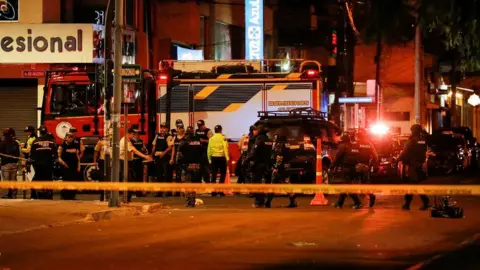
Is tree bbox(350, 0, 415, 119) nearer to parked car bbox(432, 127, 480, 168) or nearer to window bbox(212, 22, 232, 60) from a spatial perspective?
parked car bbox(432, 127, 480, 168)

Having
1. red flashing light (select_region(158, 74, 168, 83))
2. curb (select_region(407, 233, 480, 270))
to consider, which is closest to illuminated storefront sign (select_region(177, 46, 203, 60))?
red flashing light (select_region(158, 74, 168, 83))

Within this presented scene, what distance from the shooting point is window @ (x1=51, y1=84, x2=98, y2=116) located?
22094 mm

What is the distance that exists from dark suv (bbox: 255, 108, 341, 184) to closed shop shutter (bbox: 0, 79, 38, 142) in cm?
991

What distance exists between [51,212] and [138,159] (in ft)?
16.2

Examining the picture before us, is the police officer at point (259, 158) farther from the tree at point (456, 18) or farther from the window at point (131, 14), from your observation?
the window at point (131, 14)

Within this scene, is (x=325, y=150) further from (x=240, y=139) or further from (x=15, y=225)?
(x=15, y=225)

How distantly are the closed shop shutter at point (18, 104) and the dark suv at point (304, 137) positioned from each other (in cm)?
991

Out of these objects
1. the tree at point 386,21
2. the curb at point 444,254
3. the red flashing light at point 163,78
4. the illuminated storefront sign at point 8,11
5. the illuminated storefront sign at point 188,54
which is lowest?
the curb at point 444,254

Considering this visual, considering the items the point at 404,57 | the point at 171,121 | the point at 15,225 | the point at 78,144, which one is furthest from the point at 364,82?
the point at 15,225

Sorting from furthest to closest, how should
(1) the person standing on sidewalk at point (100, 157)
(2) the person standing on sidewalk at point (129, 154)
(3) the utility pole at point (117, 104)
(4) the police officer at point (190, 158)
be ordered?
(1) the person standing on sidewalk at point (100, 157) < (4) the police officer at point (190, 158) < (2) the person standing on sidewalk at point (129, 154) < (3) the utility pole at point (117, 104)

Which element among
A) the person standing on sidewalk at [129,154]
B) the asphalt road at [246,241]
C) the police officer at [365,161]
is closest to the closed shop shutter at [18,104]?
the person standing on sidewalk at [129,154]

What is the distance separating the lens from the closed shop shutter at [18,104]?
27.5 meters

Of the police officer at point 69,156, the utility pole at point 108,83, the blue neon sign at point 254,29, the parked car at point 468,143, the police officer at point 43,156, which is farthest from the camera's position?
the blue neon sign at point 254,29

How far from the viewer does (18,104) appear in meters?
27.7
